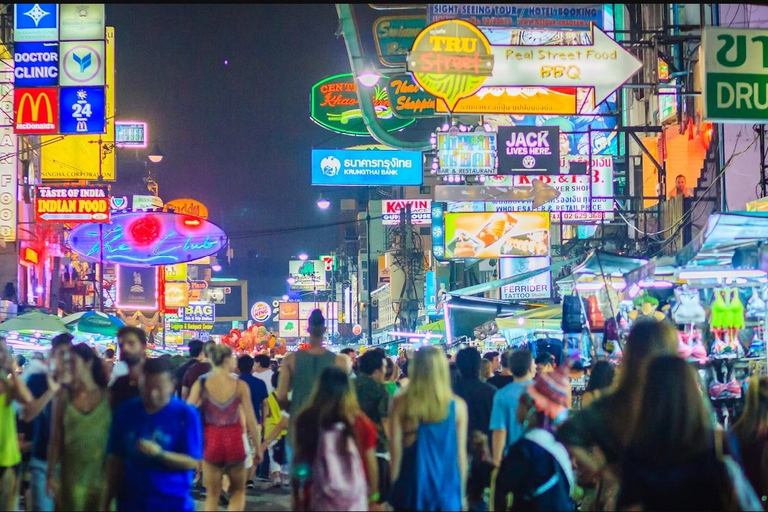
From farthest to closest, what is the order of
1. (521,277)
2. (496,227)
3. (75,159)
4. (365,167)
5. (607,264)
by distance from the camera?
(75,159) → (365,167) → (496,227) → (521,277) → (607,264)

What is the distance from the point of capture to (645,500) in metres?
4.79

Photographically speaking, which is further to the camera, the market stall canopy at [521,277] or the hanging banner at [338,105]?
the hanging banner at [338,105]

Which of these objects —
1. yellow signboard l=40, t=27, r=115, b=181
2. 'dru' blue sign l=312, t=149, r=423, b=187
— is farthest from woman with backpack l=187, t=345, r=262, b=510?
yellow signboard l=40, t=27, r=115, b=181

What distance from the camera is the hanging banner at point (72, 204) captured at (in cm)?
2853

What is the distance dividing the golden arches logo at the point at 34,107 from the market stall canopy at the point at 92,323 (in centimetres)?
506

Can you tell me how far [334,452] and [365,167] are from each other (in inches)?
844

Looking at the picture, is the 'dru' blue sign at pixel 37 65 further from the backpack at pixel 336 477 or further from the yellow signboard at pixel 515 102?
the backpack at pixel 336 477

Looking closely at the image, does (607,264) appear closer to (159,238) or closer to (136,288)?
(159,238)

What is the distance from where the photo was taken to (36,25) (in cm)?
2025

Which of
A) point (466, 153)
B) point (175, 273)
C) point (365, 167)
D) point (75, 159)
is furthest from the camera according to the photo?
point (175, 273)

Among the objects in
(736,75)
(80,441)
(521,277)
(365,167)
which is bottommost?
(80,441)

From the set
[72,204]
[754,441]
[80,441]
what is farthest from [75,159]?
[754,441]

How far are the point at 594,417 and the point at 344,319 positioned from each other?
4214 inches

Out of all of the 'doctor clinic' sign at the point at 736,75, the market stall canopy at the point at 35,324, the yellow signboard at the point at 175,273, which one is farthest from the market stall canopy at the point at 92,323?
the yellow signboard at the point at 175,273
